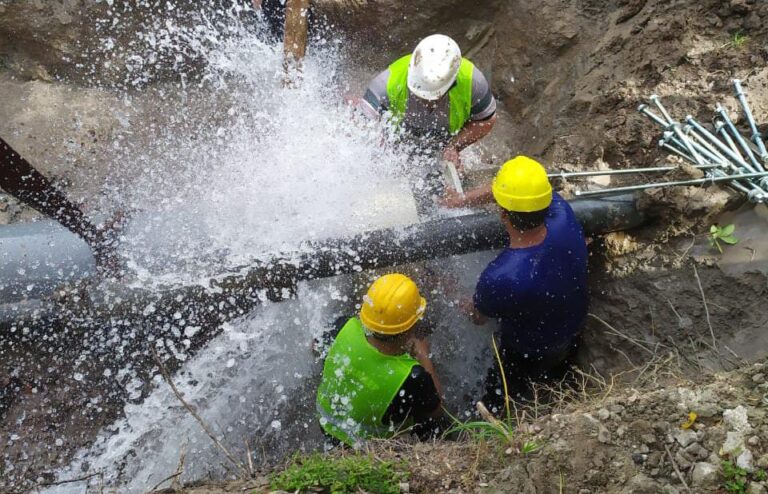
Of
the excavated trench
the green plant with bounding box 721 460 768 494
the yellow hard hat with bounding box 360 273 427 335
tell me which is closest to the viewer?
the green plant with bounding box 721 460 768 494

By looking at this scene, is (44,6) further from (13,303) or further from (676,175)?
(676,175)

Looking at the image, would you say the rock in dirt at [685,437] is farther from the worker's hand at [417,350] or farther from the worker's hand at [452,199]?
the worker's hand at [452,199]

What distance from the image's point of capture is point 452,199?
11.9 feet

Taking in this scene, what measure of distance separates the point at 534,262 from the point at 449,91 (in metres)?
1.39

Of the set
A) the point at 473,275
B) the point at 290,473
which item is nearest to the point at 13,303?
the point at 290,473

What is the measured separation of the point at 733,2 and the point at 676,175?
4.36 feet

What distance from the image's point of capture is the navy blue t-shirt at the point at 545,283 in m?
2.82

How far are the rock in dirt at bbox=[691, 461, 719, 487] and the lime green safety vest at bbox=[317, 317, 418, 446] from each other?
121 cm

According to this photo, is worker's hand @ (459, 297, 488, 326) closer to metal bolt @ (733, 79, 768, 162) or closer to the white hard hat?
the white hard hat

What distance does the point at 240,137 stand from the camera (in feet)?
15.5

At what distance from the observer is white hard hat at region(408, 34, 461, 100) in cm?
324

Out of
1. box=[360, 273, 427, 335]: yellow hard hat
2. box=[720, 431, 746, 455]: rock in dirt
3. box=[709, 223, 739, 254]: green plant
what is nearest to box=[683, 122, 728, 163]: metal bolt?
box=[709, 223, 739, 254]: green plant

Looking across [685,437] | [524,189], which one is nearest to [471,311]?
[524,189]

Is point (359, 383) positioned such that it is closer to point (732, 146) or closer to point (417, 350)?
point (417, 350)
